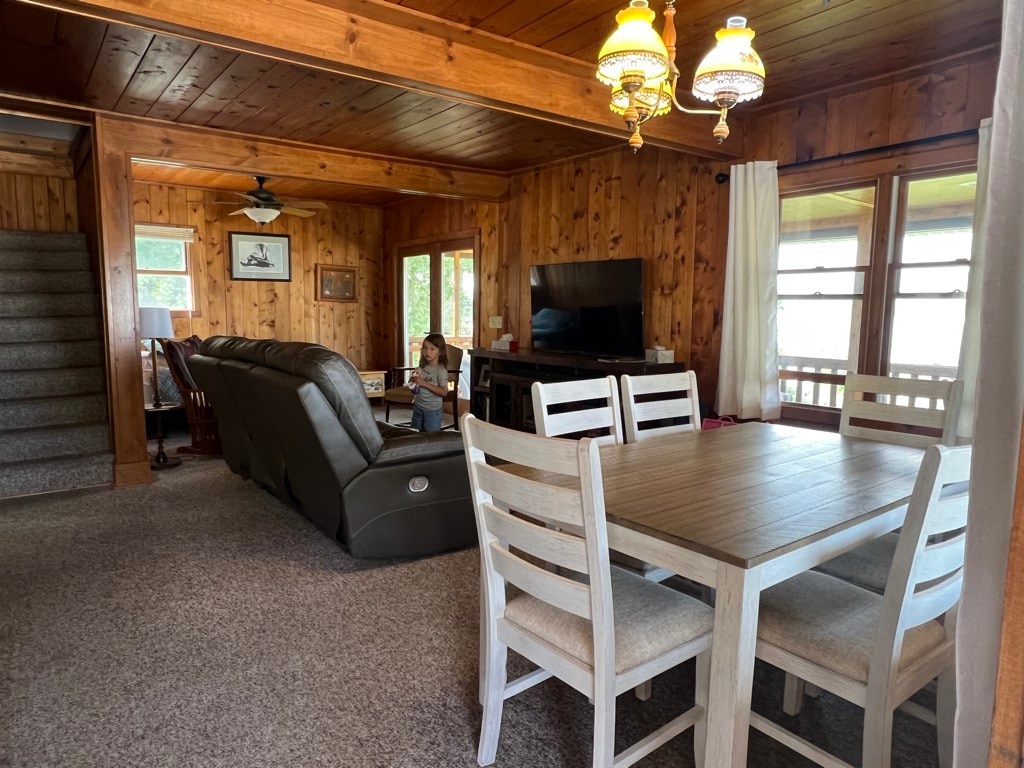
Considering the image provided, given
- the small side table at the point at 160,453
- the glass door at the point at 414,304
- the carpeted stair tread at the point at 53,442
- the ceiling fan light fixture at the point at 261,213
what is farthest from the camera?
the glass door at the point at 414,304

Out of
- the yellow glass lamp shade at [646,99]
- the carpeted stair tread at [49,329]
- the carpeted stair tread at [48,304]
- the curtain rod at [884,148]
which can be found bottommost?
the carpeted stair tread at [49,329]

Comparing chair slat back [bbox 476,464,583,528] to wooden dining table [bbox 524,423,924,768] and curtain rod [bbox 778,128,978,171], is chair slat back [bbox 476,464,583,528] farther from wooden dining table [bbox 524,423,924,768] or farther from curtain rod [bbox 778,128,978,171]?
curtain rod [bbox 778,128,978,171]

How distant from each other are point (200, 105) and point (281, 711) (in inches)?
149

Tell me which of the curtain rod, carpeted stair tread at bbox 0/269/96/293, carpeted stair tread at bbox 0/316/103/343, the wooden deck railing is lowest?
the wooden deck railing

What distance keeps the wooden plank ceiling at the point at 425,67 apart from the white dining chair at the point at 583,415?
171 cm

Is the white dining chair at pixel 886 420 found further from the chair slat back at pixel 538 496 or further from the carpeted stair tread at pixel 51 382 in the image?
the carpeted stair tread at pixel 51 382

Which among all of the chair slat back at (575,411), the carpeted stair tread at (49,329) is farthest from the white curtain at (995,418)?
the carpeted stair tread at (49,329)

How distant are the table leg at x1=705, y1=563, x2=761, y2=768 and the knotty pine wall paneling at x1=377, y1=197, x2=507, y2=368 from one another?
5010 millimetres

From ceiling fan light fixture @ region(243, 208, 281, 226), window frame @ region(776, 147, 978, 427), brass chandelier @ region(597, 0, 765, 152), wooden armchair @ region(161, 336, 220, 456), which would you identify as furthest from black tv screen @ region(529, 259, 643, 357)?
wooden armchair @ region(161, 336, 220, 456)

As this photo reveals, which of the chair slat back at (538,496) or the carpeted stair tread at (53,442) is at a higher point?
the chair slat back at (538,496)

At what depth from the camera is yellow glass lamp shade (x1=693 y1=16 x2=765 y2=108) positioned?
192cm

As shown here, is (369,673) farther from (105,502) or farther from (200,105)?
(200,105)

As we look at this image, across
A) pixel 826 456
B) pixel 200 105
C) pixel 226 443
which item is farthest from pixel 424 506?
pixel 200 105

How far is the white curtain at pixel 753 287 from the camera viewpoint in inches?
156
